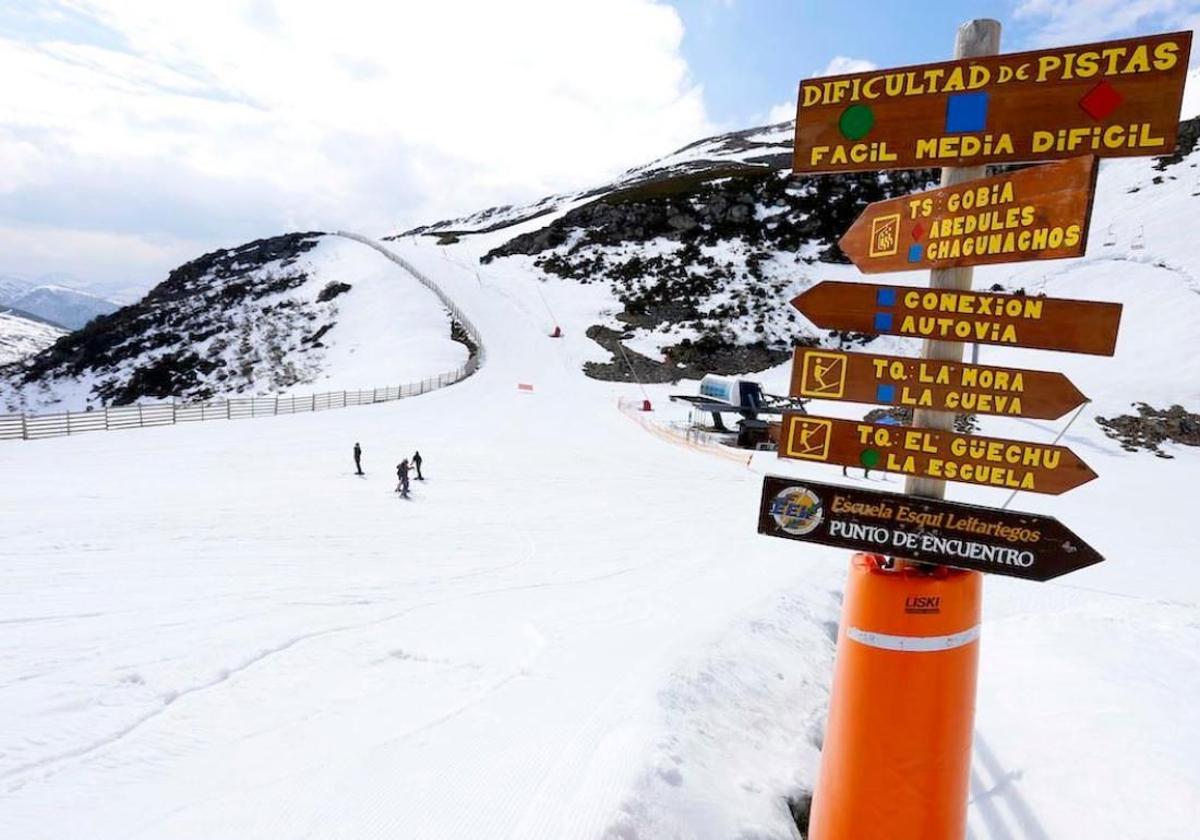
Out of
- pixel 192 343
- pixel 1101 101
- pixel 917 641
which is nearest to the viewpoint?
pixel 1101 101

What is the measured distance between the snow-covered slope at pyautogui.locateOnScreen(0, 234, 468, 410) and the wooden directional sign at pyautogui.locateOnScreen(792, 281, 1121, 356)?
146ft

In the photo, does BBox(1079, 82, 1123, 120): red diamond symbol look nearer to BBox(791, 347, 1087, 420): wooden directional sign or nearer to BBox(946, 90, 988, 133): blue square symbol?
BBox(946, 90, 988, 133): blue square symbol

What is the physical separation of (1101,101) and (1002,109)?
0.48 m

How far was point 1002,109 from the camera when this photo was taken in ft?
13.3

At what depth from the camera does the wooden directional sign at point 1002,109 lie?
368cm

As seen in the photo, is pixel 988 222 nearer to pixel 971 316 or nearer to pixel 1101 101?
pixel 971 316

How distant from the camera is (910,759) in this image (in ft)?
14.2

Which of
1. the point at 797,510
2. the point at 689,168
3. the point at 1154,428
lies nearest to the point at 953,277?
the point at 797,510

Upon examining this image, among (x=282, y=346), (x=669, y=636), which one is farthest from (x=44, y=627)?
(x=282, y=346)

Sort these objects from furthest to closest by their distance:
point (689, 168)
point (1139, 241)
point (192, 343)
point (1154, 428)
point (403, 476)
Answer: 1. point (689, 168)
2. point (192, 343)
3. point (1139, 241)
4. point (1154, 428)
5. point (403, 476)

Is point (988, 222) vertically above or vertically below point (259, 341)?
above

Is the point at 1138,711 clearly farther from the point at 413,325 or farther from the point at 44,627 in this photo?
the point at 413,325

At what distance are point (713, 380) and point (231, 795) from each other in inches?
1295

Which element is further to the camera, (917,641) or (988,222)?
(917,641)
